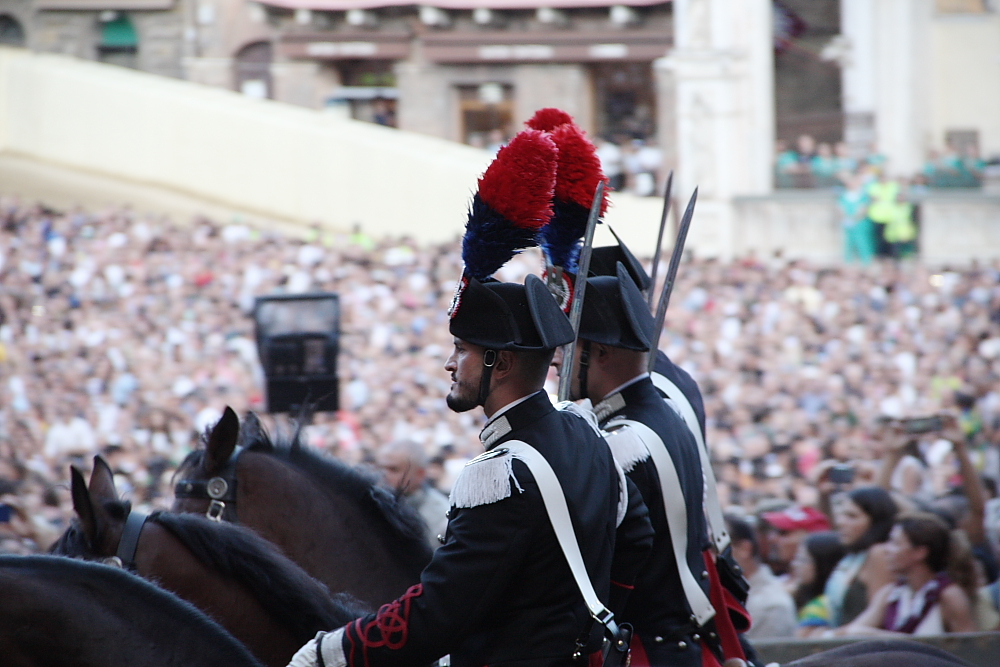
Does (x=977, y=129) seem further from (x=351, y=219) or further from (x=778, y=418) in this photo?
(x=778, y=418)

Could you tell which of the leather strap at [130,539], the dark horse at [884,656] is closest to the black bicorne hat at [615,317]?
the dark horse at [884,656]

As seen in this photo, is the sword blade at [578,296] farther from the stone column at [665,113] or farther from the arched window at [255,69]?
the arched window at [255,69]

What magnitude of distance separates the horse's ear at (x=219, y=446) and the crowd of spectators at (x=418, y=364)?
2.79 metres

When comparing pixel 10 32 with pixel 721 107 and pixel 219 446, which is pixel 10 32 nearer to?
pixel 721 107

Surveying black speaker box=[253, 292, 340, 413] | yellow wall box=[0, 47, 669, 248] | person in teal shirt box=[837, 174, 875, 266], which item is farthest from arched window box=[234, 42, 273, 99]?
black speaker box=[253, 292, 340, 413]

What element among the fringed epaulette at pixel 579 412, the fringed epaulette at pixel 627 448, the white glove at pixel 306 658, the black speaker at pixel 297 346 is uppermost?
the fringed epaulette at pixel 579 412

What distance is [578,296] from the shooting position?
292 cm

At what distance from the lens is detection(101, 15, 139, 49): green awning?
86.2ft

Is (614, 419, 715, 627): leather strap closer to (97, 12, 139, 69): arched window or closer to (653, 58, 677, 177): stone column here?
(653, 58, 677, 177): stone column

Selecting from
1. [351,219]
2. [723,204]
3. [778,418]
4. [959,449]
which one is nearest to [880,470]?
[959,449]

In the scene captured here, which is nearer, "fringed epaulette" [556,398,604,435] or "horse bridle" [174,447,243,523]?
"fringed epaulette" [556,398,604,435]

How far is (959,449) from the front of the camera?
6.00m

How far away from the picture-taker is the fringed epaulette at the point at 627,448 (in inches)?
113

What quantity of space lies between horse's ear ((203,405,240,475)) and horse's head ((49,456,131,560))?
45 cm
